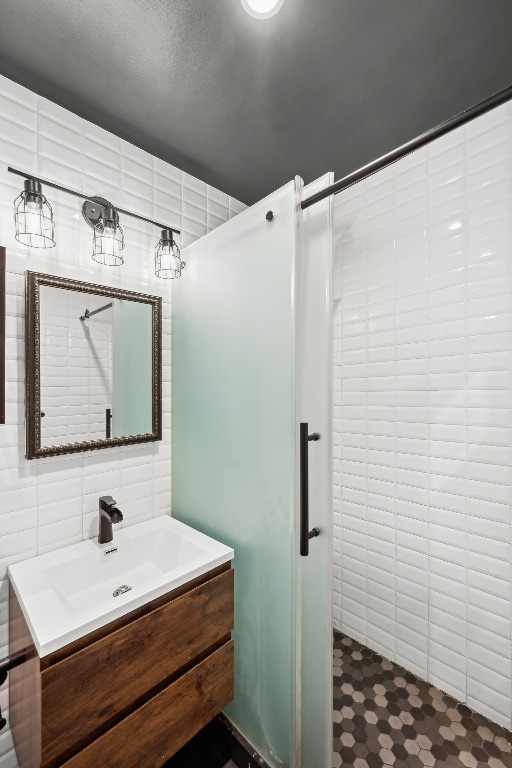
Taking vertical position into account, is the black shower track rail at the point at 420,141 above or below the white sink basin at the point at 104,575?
above

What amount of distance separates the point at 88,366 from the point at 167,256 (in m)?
0.61

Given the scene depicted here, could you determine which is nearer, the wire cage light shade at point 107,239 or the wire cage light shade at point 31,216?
the wire cage light shade at point 31,216

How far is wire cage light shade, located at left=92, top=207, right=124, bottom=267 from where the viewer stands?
4.57 feet

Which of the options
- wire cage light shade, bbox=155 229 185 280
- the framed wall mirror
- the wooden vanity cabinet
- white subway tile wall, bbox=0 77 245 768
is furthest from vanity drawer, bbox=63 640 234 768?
wire cage light shade, bbox=155 229 185 280

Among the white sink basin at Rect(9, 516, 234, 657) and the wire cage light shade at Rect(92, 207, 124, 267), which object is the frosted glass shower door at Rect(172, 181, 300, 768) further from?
the wire cage light shade at Rect(92, 207, 124, 267)

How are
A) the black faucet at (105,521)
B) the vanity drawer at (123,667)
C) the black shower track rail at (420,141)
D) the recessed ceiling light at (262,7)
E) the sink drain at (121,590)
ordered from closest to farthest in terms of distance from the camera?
the black shower track rail at (420,141)
the vanity drawer at (123,667)
the recessed ceiling light at (262,7)
the sink drain at (121,590)
the black faucet at (105,521)

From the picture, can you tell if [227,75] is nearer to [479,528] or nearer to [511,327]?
[511,327]

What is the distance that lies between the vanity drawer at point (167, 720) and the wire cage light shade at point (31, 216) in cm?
159

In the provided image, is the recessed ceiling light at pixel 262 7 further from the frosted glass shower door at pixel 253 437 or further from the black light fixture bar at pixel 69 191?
the black light fixture bar at pixel 69 191

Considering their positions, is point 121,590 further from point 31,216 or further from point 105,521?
point 31,216

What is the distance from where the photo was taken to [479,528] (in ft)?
5.03

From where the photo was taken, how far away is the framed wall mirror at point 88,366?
1.32m

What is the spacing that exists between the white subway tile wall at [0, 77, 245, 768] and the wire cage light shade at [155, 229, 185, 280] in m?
0.12

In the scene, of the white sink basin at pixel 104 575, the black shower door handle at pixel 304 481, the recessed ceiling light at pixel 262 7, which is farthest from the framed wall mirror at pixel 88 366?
the recessed ceiling light at pixel 262 7
